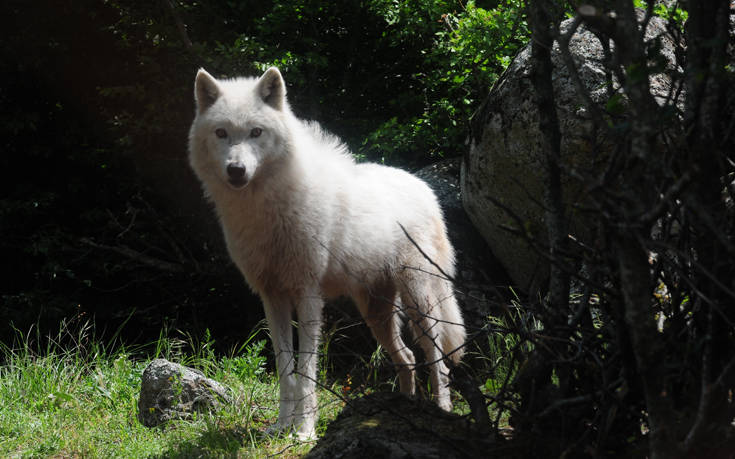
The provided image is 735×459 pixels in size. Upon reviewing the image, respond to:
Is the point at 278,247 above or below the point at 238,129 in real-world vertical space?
below

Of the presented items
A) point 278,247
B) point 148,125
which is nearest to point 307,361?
point 278,247

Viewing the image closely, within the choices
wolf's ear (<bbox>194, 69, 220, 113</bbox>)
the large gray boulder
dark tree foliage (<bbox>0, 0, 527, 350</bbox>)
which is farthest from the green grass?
the large gray boulder

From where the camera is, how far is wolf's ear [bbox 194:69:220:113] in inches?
165

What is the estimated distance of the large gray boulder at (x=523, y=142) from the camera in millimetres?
4637

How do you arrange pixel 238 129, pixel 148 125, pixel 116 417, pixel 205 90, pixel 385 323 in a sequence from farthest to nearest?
pixel 148 125, pixel 385 323, pixel 116 417, pixel 205 90, pixel 238 129

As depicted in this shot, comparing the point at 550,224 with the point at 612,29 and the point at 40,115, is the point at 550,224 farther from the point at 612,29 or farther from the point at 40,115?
the point at 40,115

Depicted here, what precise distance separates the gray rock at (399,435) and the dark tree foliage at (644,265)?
0.79 ft

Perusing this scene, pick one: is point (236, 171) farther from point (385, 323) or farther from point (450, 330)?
point (450, 330)

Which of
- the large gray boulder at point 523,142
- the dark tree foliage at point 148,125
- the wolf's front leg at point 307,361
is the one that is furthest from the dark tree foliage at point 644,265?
the dark tree foliage at point 148,125

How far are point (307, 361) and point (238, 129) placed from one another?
1.55m

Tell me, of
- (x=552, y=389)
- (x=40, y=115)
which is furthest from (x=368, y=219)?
(x=40, y=115)

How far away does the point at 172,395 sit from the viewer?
4.25 meters

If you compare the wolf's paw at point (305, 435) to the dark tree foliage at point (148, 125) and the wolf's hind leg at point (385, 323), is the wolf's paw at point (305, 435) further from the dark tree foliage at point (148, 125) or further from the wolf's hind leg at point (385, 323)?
the dark tree foliage at point (148, 125)

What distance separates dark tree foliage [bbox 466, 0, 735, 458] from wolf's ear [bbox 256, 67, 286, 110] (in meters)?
2.27
